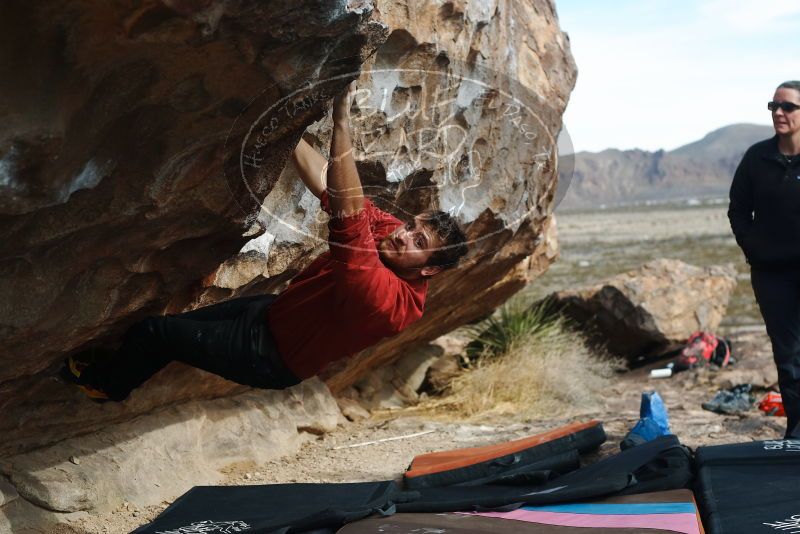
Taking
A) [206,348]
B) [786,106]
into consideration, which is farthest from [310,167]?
[786,106]

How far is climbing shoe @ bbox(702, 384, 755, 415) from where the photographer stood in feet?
27.2

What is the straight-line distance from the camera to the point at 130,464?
569 cm

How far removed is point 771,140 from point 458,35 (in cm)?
210

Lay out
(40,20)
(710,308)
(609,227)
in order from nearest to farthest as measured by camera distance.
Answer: (40,20), (710,308), (609,227)

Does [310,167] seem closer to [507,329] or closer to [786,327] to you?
[786,327]

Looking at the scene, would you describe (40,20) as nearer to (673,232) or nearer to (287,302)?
(287,302)

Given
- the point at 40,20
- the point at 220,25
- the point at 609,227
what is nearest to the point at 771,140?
the point at 220,25

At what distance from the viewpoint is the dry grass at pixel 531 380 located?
899 centimetres

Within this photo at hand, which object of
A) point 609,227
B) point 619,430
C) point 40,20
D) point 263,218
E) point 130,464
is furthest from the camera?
point 609,227

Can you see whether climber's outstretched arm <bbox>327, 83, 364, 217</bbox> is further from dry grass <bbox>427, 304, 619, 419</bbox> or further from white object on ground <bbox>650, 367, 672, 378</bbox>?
white object on ground <bbox>650, 367, 672, 378</bbox>

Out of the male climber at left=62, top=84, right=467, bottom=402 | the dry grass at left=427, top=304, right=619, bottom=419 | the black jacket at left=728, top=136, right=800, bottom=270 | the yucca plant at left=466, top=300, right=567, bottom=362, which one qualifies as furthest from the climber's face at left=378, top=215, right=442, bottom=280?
the yucca plant at left=466, top=300, right=567, bottom=362

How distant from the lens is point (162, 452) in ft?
19.5

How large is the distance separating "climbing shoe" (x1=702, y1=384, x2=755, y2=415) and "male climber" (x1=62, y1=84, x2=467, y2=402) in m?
Result: 4.78

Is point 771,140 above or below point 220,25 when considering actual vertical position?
below
